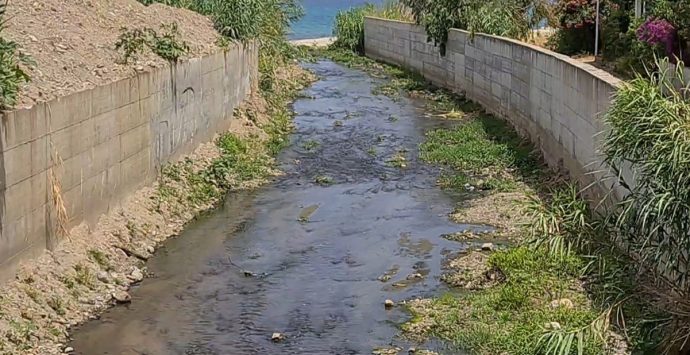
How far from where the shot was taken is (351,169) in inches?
603

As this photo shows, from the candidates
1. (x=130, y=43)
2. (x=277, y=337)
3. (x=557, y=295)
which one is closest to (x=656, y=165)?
(x=557, y=295)

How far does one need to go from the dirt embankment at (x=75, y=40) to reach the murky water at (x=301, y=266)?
2.16 m

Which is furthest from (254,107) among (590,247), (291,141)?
(590,247)

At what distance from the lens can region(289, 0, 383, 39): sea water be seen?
6425 centimetres

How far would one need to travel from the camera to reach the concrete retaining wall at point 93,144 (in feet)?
26.7

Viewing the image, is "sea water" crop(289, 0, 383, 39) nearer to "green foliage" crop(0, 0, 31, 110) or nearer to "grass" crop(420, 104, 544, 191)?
"grass" crop(420, 104, 544, 191)

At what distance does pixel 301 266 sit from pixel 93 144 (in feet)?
8.68

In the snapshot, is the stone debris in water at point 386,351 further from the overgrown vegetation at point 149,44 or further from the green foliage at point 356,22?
the green foliage at point 356,22

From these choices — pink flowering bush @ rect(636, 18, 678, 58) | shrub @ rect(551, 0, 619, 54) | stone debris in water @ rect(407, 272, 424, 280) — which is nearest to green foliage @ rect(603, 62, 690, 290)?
stone debris in water @ rect(407, 272, 424, 280)

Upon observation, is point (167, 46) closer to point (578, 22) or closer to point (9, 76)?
point (9, 76)

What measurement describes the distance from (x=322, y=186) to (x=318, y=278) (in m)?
4.32

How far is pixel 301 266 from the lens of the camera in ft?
33.5

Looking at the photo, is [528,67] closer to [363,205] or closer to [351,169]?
[351,169]

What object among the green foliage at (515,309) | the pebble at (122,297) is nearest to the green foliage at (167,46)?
the pebble at (122,297)
